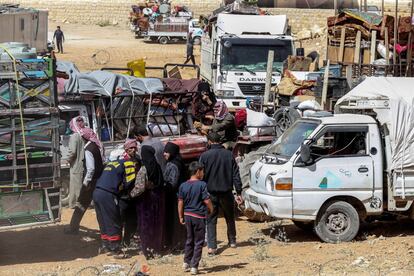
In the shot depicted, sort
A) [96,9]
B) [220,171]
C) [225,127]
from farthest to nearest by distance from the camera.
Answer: [96,9] → [225,127] → [220,171]

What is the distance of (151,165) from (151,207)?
575 mm

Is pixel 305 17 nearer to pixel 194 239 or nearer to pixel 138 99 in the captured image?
pixel 138 99

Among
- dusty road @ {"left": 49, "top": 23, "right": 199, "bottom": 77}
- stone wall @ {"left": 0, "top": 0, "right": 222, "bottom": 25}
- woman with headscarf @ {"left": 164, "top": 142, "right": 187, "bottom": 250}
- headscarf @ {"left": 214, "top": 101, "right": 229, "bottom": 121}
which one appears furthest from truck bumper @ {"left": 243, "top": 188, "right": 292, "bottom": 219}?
stone wall @ {"left": 0, "top": 0, "right": 222, "bottom": 25}

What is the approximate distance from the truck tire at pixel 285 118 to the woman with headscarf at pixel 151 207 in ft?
13.5

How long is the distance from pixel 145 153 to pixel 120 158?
39 centimetres

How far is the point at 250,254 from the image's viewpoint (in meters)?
11.9

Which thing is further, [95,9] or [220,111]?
[95,9]

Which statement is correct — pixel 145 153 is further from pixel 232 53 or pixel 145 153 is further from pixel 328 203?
pixel 232 53

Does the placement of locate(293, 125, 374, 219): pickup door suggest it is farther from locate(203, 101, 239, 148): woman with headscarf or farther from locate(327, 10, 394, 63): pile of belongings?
locate(327, 10, 394, 63): pile of belongings

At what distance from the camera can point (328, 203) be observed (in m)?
12.5

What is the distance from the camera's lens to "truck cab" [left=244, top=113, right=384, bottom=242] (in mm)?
12328

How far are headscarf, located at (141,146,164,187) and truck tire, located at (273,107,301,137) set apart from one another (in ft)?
13.5

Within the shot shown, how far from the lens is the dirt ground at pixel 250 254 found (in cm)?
1082

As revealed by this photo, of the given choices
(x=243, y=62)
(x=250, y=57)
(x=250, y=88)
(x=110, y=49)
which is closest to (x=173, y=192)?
(x=250, y=88)
